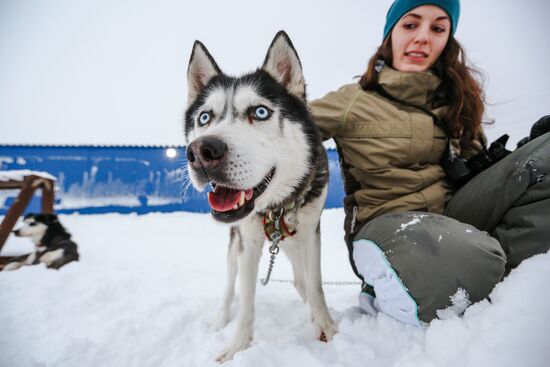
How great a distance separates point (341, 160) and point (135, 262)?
2.72m

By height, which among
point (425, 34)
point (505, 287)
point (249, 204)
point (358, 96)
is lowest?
point (505, 287)

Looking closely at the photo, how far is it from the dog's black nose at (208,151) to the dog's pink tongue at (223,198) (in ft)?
0.57

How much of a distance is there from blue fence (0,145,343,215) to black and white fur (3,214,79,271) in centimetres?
263

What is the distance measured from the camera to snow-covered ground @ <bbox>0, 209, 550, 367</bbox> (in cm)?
83

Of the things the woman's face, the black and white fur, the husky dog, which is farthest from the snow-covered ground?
the woman's face

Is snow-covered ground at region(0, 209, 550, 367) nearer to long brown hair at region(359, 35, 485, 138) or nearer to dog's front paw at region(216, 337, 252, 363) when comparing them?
dog's front paw at region(216, 337, 252, 363)

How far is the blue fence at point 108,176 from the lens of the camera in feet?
19.9

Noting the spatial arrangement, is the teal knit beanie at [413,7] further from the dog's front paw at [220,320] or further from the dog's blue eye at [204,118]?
the dog's front paw at [220,320]

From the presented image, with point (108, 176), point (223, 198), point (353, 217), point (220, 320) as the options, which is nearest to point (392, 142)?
point (353, 217)

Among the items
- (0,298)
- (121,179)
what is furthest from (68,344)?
(121,179)

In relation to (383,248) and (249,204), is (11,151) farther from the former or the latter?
(383,248)

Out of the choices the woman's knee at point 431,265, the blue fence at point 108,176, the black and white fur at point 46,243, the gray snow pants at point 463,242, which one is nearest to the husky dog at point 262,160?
the gray snow pants at point 463,242

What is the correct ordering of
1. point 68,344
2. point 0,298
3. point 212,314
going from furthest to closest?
point 0,298, point 212,314, point 68,344

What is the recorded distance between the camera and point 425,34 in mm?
1649
